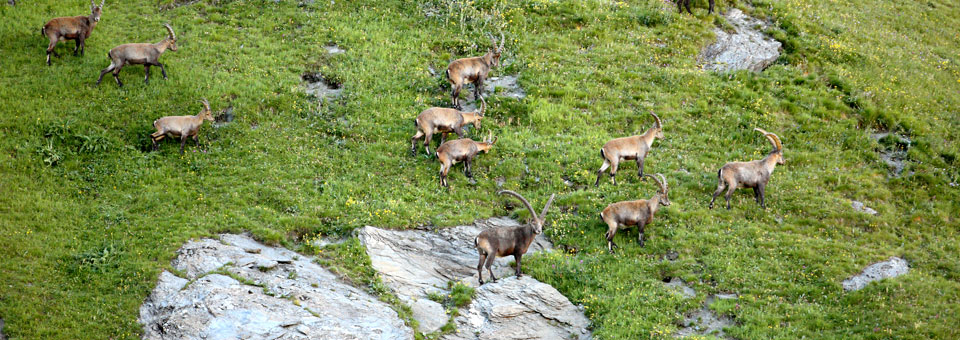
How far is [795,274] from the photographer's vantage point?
17.2 m

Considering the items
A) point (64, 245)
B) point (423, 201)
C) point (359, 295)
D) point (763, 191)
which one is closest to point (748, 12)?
point (763, 191)

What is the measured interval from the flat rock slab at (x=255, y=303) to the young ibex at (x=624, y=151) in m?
8.78

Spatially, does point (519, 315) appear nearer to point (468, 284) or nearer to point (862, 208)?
point (468, 284)

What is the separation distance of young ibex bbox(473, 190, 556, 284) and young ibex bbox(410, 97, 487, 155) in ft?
17.9

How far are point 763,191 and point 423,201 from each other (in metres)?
9.94

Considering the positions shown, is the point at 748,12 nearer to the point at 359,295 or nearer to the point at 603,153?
the point at 603,153

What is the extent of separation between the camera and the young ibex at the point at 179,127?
20.1m

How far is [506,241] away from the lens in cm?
1636

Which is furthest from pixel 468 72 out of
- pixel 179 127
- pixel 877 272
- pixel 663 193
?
pixel 877 272

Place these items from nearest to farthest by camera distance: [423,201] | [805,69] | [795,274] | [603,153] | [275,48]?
[795,274]
[423,201]
[603,153]
[275,48]
[805,69]

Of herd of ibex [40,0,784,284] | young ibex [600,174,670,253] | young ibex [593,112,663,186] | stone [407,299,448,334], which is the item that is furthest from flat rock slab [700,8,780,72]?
stone [407,299,448,334]

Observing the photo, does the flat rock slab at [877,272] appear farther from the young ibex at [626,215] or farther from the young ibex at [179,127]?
the young ibex at [179,127]

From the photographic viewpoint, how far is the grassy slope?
1580 centimetres

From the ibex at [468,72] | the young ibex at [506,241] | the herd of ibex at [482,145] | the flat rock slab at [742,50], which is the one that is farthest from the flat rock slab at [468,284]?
the flat rock slab at [742,50]
